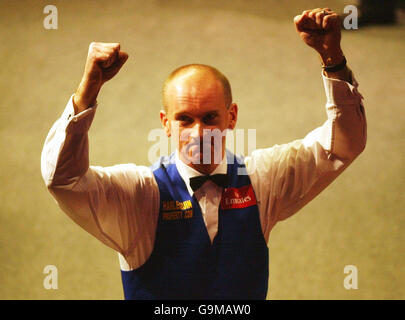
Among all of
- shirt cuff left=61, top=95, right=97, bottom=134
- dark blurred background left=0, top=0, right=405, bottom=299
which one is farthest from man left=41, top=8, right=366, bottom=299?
dark blurred background left=0, top=0, right=405, bottom=299

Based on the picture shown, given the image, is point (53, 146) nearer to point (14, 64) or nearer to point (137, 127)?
point (137, 127)

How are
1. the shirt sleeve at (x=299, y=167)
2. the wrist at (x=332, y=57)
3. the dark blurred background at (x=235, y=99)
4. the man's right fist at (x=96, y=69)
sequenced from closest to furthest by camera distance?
the man's right fist at (x=96, y=69) → the wrist at (x=332, y=57) → the shirt sleeve at (x=299, y=167) → the dark blurred background at (x=235, y=99)

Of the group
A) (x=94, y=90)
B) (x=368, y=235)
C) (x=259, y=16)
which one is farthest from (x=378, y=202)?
(x=94, y=90)

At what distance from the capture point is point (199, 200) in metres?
1.56

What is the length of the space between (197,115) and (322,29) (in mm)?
428

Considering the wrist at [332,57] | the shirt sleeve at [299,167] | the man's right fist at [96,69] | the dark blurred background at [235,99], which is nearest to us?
the man's right fist at [96,69]

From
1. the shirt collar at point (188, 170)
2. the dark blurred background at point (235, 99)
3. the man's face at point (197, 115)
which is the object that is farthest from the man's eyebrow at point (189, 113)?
the dark blurred background at point (235, 99)

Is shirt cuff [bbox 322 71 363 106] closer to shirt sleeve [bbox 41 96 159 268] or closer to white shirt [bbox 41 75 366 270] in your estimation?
white shirt [bbox 41 75 366 270]

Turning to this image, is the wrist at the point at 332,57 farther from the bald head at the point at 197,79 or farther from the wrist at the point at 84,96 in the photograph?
the wrist at the point at 84,96

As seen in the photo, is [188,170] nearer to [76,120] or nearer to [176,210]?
[176,210]

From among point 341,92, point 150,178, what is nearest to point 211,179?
point 150,178

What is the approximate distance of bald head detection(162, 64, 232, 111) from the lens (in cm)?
153

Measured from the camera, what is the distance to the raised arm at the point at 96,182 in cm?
132
